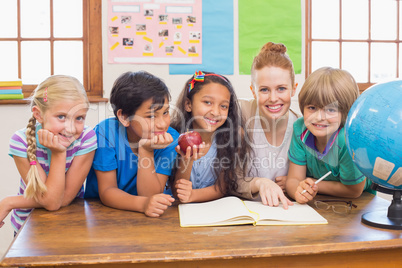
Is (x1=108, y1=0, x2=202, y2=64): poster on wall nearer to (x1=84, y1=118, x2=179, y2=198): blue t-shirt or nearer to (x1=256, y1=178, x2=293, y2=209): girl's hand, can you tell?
(x1=84, y1=118, x2=179, y2=198): blue t-shirt

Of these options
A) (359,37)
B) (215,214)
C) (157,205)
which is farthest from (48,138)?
(359,37)

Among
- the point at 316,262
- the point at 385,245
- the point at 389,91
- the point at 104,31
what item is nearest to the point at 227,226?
the point at 316,262

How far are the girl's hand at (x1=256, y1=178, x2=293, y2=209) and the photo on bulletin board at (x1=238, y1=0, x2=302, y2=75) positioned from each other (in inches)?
69.1

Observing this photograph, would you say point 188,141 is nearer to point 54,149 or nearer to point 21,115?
point 54,149

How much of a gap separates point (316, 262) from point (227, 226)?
0.29m

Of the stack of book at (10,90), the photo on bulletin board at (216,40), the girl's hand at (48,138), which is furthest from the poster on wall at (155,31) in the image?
the girl's hand at (48,138)

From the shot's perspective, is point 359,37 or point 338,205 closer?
point 338,205

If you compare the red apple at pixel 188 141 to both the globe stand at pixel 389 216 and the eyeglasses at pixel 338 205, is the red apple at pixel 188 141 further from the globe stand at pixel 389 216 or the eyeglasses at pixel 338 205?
the globe stand at pixel 389 216

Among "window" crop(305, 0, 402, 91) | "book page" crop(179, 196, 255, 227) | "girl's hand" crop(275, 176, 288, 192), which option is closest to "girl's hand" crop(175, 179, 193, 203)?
"book page" crop(179, 196, 255, 227)

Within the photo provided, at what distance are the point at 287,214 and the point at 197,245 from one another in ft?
1.38

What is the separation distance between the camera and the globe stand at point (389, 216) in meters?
1.17

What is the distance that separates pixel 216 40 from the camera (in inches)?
121

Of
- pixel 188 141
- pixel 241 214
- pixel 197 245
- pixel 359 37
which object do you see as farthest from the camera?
pixel 359 37

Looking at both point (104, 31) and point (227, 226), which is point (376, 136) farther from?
point (104, 31)
